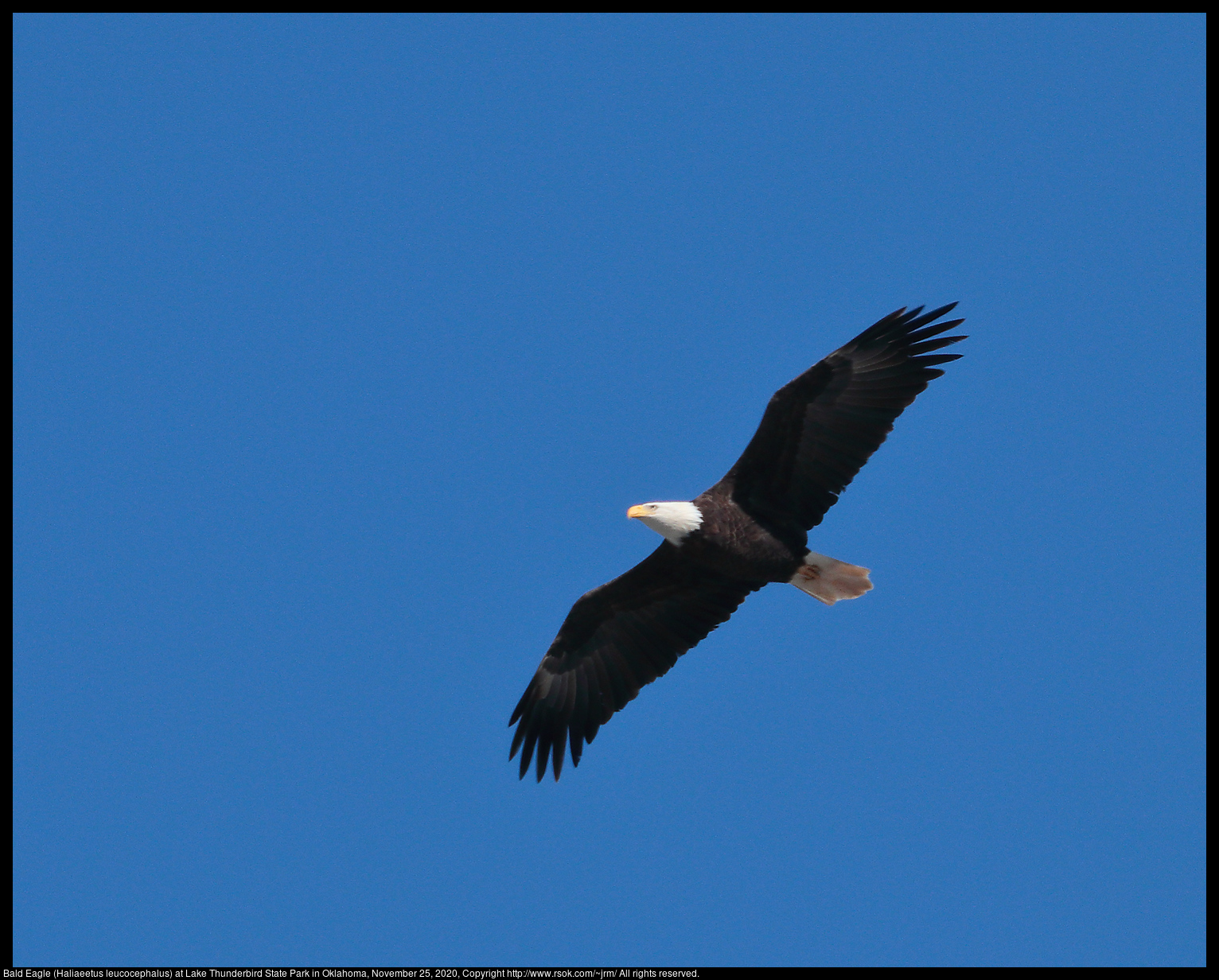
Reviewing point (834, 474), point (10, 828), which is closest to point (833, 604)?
point (834, 474)

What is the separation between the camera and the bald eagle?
468 inches

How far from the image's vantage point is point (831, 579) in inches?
494

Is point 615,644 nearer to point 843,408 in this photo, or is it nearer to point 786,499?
point 786,499

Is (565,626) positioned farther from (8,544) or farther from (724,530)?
(8,544)

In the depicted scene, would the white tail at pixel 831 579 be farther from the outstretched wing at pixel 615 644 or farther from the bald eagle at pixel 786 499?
the outstretched wing at pixel 615 644

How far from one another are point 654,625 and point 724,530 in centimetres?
143

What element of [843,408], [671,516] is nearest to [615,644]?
[671,516]

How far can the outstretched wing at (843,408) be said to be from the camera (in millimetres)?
11852

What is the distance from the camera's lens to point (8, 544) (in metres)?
12.6

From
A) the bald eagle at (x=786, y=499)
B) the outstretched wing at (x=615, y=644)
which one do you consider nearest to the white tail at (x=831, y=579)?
the bald eagle at (x=786, y=499)

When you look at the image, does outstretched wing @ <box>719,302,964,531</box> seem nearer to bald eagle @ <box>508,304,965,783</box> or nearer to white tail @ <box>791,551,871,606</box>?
bald eagle @ <box>508,304,965,783</box>

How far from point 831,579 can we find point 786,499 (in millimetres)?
984

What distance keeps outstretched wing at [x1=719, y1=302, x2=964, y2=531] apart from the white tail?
688 millimetres
